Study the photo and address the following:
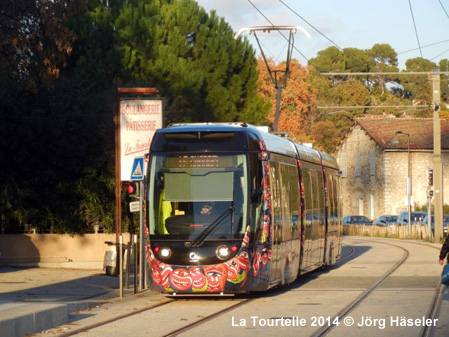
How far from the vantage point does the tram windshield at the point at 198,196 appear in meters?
17.2

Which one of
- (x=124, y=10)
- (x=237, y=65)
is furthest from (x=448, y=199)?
(x=124, y=10)

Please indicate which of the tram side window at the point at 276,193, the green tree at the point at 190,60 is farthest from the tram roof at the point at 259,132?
the green tree at the point at 190,60

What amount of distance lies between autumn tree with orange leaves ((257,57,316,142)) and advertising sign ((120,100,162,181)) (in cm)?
6087

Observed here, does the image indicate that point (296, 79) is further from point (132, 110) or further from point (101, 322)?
point (101, 322)

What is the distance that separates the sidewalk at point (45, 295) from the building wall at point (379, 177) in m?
52.4

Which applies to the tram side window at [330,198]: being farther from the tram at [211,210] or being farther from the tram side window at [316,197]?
the tram at [211,210]

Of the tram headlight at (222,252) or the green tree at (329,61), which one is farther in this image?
the green tree at (329,61)

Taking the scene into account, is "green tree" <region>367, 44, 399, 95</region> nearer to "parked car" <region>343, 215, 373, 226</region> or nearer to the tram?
"parked car" <region>343, 215, 373, 226</region>

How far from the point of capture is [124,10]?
1580 inches

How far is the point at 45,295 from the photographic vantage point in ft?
62.6

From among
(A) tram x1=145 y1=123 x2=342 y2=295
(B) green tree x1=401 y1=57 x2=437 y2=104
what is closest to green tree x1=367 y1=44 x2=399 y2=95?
(B) green tree x1=401 y1=57 x2=437 y2=104

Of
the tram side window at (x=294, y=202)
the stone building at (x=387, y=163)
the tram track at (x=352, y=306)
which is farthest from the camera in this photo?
the stone building at (x=387, y=163)

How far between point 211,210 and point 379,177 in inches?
2435

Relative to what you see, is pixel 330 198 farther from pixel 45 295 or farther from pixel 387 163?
pixel 387 163
